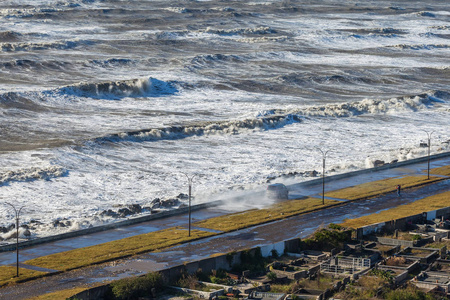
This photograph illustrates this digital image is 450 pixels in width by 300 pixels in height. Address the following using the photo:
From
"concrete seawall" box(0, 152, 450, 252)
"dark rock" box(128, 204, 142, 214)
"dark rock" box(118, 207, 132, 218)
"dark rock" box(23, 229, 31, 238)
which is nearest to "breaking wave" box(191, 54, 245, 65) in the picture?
"concrete seawall" box(0, 152, 450, 252)

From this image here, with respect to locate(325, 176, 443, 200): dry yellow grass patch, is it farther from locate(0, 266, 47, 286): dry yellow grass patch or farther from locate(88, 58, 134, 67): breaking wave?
locate(88, 58, 134, 67): breaking wave

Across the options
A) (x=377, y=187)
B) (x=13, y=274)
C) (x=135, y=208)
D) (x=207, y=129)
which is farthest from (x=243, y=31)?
(x=13, y=274)

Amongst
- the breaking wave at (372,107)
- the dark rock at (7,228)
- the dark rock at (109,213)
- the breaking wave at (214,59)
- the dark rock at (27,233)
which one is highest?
the dark rock at (27,233)

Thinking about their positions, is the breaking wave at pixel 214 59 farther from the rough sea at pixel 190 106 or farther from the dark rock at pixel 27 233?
the dark rock at pixel 27 233

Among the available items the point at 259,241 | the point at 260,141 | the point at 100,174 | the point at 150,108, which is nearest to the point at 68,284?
the point at 259,241

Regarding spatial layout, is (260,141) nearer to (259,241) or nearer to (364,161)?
(364,161)

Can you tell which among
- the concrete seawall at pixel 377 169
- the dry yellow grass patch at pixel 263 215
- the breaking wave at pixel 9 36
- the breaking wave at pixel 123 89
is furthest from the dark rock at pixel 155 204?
the breaking wave at pixel 9 36
